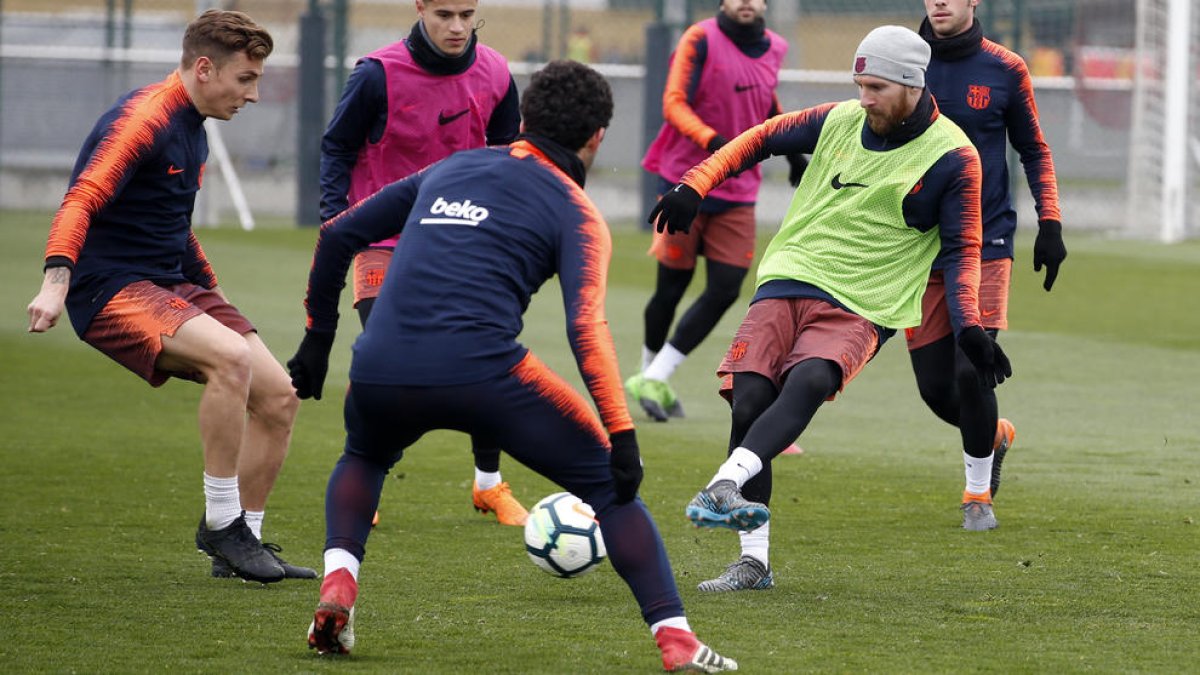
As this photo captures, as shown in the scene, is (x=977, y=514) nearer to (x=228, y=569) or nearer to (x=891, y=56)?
(x=891, y=56)

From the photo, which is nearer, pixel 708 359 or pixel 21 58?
pixel 708 359

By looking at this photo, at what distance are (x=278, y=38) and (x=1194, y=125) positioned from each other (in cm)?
1209

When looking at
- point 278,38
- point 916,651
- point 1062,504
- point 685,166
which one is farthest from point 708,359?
point 278,38

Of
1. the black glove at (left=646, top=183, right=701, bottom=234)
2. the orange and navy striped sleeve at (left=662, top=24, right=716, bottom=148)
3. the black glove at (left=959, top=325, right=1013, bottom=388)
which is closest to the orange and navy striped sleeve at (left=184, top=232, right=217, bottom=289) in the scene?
the black glove at (left=646, top=183, right=701, bottom=234)

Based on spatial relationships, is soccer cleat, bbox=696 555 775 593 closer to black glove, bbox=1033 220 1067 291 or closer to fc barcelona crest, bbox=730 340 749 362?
fc barcelona crest, bbox=730 340 749 362

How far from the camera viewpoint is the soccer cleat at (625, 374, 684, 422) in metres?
Result: 10.5

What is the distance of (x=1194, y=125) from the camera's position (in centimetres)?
2238

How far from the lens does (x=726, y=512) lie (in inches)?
216

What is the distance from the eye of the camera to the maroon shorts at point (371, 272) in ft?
24.0

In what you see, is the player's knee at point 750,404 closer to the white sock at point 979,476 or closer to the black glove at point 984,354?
the black glove at point 984,354

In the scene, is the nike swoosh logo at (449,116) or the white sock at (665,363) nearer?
the nike swoosh logo at (449,116)

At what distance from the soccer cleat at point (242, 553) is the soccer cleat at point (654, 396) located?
14.3ft

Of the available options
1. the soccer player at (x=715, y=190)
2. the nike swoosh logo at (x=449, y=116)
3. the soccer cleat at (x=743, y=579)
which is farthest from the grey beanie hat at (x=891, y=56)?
the soccer player at (x=715, y=190)

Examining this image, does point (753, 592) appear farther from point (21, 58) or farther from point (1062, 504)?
point (21, 58)
